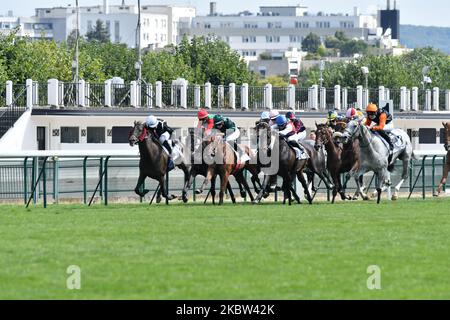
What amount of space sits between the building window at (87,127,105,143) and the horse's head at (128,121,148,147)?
3149 cm

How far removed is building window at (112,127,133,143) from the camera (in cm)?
6594

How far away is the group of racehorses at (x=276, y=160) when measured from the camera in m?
34.2

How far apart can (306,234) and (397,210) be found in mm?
6915

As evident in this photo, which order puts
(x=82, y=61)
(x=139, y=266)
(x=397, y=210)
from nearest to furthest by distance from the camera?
(x=139, y=266), (x=397, y=210), (x=82, y=61)

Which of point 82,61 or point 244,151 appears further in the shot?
point 82,61

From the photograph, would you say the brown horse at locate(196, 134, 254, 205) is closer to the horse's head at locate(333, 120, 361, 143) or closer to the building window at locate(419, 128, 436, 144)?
the horse's head at locate(333, 120, 361, 143)

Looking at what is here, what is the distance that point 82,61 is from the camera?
93438 millimetres

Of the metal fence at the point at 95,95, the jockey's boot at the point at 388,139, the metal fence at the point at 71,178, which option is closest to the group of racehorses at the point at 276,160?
the jockey's boot at the point at 388,139

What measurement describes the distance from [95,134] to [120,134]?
0.97 meters

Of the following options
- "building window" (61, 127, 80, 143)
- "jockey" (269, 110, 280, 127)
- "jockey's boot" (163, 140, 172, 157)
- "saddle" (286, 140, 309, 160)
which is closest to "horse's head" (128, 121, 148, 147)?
"jockey's boot" (163, 140, 172, 157)

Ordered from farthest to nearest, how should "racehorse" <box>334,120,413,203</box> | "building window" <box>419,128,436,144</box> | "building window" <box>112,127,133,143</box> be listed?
"building window" <box>419,128,436,144</box>
"building window" <box>112,127,133,143</box>
"racehorse" <box>334,120,413,203</box>

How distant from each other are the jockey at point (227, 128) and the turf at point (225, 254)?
5.39 m
